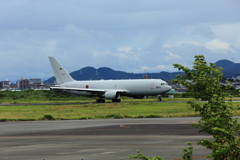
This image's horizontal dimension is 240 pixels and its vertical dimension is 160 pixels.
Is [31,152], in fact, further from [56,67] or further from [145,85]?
[56,67]

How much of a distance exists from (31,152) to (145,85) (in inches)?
2330

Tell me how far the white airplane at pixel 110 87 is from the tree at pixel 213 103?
67.9 metres

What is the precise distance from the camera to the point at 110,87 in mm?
87125

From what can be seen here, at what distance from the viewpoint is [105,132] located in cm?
3231

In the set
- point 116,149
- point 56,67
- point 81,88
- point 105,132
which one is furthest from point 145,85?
point 116,149

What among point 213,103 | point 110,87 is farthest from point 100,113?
point 213,103

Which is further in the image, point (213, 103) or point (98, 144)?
point (98, 144)

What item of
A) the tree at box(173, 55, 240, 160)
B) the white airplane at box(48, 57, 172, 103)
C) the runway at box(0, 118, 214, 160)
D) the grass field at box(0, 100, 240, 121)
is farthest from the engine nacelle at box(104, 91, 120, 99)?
the tree at box(173, 55, 240, 160)

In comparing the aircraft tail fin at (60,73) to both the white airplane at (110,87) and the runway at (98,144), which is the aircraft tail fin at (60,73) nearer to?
the white airplane at (110,87)

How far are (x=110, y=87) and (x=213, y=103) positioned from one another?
250 ft

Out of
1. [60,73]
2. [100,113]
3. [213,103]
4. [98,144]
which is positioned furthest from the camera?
[60,73]

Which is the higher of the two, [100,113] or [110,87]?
[110,87]

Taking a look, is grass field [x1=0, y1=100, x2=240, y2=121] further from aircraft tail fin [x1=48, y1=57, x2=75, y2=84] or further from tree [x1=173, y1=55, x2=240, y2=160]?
tree [x1=173, y1=55, x2=240, y2=160]

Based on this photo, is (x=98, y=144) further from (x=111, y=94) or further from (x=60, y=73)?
(x=60, y=73)
